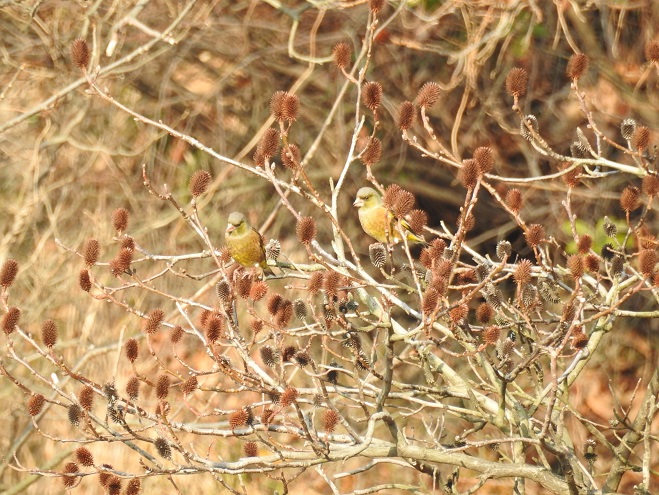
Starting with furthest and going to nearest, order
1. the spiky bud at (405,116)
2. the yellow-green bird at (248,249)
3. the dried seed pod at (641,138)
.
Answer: the yellow-green bird at (248,249) → the dried seed pod at (641,138) → the spiky bud at (405,116)

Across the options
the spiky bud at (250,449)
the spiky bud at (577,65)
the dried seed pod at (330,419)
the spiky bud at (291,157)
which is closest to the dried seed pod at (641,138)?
the spiky bud at (577,65)

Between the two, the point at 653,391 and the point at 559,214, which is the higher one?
the point at 653,391

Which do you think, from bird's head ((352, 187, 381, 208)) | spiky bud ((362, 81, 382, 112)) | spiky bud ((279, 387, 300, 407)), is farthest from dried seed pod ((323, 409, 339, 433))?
bird's head ((352, 187, 381, 208))

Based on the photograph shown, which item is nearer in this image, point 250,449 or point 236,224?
point 250,449

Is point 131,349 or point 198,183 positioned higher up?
point 198,183

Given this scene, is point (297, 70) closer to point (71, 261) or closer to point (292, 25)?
point (292, 25)

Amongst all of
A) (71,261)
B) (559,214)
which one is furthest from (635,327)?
(71,261)

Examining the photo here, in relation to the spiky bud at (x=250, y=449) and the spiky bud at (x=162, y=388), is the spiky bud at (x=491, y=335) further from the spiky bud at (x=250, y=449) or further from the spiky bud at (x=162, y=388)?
the spiky bud at (x=162, y=388)

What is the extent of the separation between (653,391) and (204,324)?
202 centimetres

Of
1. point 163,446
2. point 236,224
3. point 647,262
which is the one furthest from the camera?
point 236,224

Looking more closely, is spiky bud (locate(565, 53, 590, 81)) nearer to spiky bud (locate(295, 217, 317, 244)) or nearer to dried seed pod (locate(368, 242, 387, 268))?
dried seed pod (locate(368, 242, 387, 268))

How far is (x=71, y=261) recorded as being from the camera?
804 centimetres

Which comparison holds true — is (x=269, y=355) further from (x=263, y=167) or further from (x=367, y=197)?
(x=263, y=167)

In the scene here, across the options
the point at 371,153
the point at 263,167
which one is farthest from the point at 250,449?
the point at 263,167
